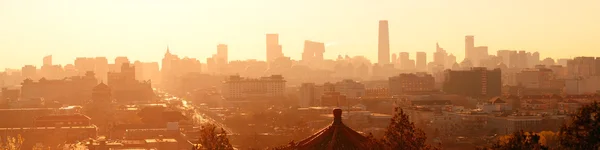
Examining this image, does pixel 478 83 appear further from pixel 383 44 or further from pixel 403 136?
pixel 383 44

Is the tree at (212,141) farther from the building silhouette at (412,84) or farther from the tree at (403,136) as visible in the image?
the building silhouette at (412,84)

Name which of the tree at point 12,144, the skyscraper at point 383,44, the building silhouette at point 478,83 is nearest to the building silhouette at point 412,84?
the building silhouette at point 478,83

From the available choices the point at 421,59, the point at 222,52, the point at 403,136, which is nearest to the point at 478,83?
the point at 403,136

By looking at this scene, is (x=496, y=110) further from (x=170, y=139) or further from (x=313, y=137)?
(x=313, y=137)

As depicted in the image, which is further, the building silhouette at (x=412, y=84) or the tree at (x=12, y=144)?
the building silhouette at (x=412, y=84)

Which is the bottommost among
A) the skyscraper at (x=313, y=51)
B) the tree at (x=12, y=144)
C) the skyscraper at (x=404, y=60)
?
the tree at (x=12, y=144)

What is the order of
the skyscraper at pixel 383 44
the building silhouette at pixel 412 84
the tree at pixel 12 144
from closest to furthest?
the tree at pixel 12 144 < the building silhouette at pixel 412 84 < the skyscraper at pixel 383 44

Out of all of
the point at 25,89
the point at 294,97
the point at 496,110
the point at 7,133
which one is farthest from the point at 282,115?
the point at 25,89
